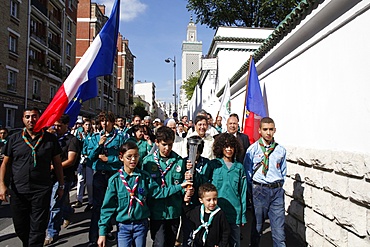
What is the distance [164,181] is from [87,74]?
244 centimetres

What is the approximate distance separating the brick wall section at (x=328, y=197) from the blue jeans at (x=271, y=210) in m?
0.60

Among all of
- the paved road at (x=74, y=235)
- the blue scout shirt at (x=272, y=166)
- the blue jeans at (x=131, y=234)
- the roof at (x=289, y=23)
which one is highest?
the roof at (x=289, y=23)

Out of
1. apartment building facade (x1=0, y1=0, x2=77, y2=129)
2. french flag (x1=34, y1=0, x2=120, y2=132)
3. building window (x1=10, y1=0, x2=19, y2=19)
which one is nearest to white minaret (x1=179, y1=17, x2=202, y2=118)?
apartment building facade (x1=0, y1=0, x2=77, y2=129)

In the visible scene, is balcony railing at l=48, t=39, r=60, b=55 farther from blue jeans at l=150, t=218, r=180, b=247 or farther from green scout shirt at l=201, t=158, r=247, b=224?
blue jeans at l=150, t=218, r=180, b=247

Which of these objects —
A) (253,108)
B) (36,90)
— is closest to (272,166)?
(253,108)

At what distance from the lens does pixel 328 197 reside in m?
4.23

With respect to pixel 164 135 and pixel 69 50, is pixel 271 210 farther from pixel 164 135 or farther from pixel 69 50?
pixel 69 50

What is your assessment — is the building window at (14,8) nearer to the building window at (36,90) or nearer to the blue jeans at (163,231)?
the building window at (36,90)

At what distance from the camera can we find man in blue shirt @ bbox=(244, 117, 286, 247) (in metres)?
4.24

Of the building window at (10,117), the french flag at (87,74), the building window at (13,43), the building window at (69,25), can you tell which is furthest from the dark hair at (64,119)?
the building window at (69,25)

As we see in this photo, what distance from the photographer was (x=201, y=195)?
3648 millimetres

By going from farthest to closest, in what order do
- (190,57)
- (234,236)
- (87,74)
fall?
(190,57)
(87,74)
(234,236)

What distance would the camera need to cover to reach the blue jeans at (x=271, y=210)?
4.21 meters

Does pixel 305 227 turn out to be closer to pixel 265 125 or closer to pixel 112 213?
pixel 265 125
